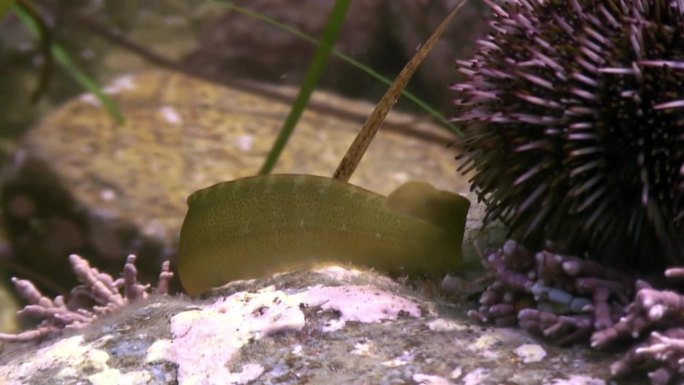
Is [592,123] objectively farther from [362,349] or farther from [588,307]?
[362,349]

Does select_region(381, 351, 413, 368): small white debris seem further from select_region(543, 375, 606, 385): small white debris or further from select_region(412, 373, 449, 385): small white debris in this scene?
select_region(543, 375, 606, 385): small white debris

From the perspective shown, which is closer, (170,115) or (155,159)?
(155,159)

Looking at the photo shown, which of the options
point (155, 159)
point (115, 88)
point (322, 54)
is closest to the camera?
point (322, 54)

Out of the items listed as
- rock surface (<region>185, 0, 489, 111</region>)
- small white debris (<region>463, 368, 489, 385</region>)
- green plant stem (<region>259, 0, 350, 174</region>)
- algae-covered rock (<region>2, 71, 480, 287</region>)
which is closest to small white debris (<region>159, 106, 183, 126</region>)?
algae-covered rock (<region>2, 71, 480, 287</region>)

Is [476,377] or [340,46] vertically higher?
[340,46]

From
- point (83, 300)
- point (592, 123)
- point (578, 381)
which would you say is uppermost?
point (592, 123)

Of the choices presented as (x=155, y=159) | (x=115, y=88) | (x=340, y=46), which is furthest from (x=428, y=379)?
(x=340, y=46)
